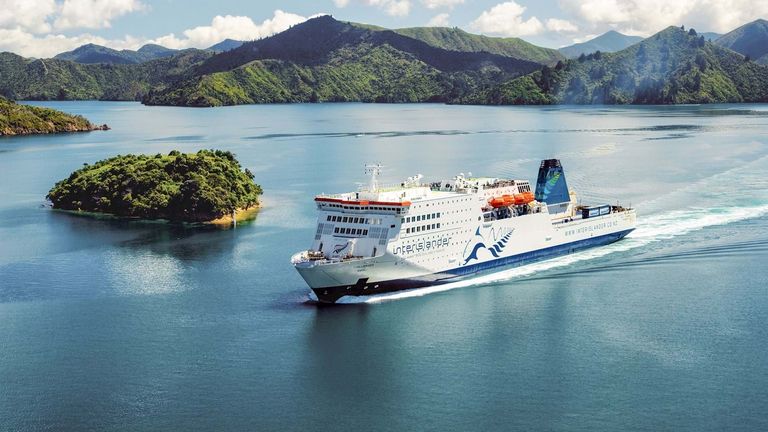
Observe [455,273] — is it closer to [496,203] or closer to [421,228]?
[421,228]

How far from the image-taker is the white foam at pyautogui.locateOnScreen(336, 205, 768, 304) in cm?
4359

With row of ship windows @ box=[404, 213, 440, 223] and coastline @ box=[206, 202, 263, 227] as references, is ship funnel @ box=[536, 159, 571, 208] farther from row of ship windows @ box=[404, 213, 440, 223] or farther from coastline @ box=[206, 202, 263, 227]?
coastline @ box=[206, 202, 263, 227]

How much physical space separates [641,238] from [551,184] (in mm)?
7292

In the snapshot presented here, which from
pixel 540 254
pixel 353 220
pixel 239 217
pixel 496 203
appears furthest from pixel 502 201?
pixel 239 217

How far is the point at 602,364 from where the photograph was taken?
1305 inches

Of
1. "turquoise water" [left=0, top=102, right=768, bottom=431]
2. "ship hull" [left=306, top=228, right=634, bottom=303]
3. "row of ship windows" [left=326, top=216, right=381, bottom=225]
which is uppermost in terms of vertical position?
"row of ship windows" [left=326, top=216, right=381, bottom=225]

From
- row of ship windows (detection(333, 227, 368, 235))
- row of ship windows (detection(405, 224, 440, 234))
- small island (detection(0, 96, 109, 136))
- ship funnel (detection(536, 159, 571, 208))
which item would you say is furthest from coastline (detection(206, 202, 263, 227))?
small island (detection(0, 96, 109, 136))

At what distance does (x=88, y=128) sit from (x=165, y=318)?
14522 cm

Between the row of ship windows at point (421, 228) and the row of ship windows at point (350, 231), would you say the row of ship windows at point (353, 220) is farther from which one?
the row of ship windows at point (421, 228)

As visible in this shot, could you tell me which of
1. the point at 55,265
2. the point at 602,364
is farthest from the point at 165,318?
the point at 602,364

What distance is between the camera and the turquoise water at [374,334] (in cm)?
2936

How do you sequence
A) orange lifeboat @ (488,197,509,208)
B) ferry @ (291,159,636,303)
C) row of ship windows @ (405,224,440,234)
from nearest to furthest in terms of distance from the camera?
ferry @ (291,159,636,303), row of ship windows @ (405,224,440,234), orange lifeboat @ (488,197,509,208)

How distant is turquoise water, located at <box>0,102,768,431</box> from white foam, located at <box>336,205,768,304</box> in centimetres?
26

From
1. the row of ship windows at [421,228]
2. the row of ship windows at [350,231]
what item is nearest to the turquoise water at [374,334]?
the row of ship windows at [421,228]
